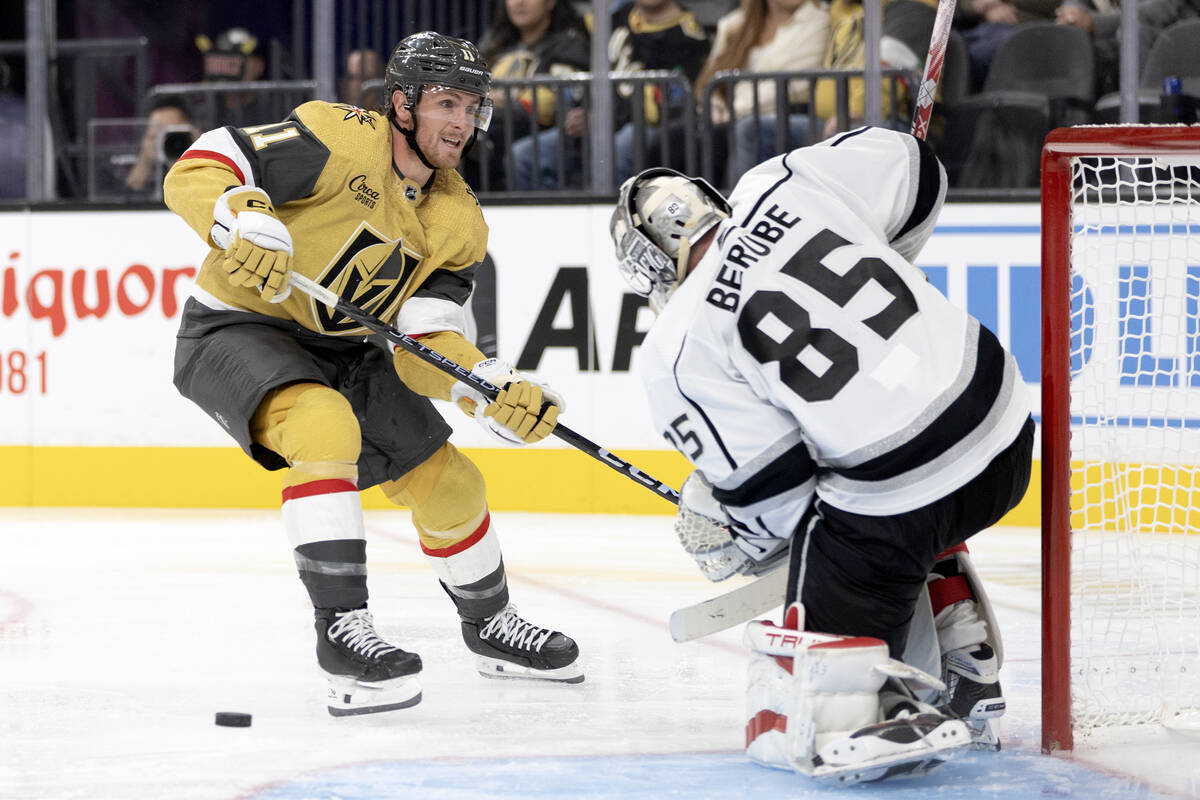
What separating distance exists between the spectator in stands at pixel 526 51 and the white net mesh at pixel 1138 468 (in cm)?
225

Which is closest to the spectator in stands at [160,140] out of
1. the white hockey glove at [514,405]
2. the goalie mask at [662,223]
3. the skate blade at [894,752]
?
the white hockey glove at [514,405]

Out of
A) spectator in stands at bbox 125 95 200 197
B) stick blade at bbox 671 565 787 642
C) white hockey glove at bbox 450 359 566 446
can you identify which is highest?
spectator in stands at bbox 125 95 200 197

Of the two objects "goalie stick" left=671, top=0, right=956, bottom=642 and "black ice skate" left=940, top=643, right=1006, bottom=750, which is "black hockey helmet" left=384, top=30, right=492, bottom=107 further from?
"black ice skate" left=940, top=643, right=1006, bottom=750

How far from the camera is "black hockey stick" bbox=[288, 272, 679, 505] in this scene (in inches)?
89.7

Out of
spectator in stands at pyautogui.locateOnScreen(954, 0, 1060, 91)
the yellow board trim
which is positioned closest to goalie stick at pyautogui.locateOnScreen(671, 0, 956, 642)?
the yellow board trim

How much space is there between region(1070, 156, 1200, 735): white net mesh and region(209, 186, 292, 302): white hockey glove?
1137mm

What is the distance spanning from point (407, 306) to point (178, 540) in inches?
69.1

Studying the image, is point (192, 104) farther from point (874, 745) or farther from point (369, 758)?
point (874, 745)

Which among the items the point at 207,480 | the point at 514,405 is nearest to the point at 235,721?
the point at 514,405

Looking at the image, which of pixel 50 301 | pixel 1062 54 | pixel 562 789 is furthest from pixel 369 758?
pixel 1062 54

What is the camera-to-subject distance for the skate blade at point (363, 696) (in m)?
2.09

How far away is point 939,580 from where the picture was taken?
6.37 ft

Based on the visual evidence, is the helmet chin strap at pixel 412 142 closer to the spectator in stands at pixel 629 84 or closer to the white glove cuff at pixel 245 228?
the white glove cuff at pixel 245 228

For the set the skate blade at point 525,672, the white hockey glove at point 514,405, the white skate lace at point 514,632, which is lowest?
the skate blade at point 525,672
